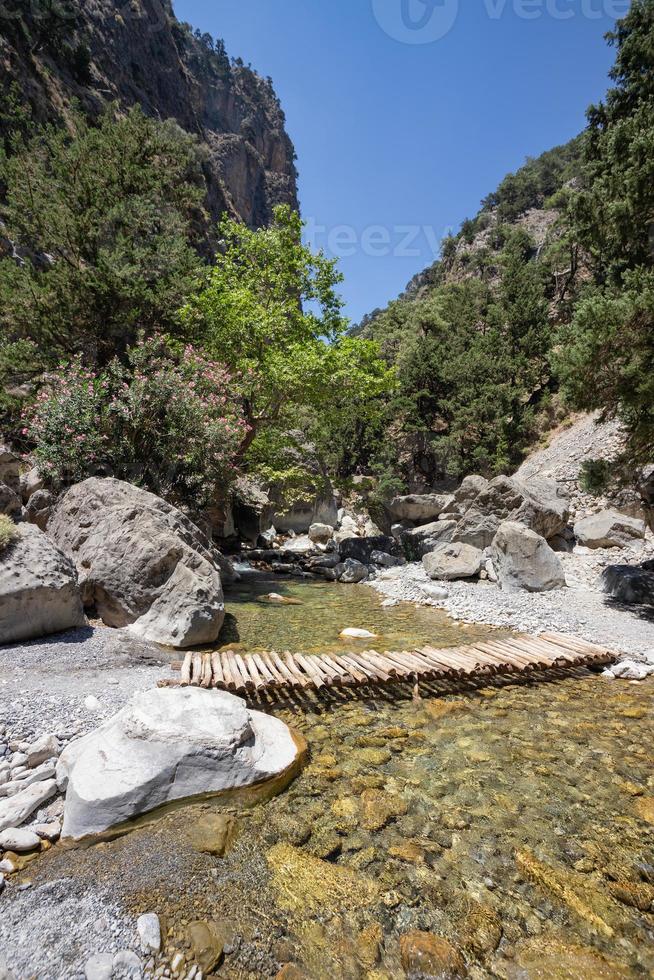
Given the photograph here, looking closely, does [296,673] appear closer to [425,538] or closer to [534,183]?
[425,538]

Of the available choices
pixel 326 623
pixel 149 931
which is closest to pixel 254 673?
pixel 149 931

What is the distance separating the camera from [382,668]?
22.8 feet

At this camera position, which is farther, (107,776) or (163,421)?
(163,421)

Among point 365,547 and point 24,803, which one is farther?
point 365,547

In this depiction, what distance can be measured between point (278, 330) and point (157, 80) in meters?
66.4

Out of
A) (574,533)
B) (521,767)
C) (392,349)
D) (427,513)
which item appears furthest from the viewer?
(392,349)

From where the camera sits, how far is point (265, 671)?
6.61 metres

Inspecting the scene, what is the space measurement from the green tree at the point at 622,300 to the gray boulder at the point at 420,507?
1287cm

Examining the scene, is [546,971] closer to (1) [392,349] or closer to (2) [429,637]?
(2) [429,637]

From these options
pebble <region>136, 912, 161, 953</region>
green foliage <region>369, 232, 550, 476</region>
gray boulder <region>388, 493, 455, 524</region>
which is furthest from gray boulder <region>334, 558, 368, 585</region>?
pebble <region>136, 912, 161, 953</region>

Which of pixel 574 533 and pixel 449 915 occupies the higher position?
pixel 574 533

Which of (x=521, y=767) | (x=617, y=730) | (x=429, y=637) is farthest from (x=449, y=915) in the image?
(x=429, y=637)

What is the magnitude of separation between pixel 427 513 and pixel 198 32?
12540 centimetres

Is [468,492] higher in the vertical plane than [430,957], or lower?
higher
